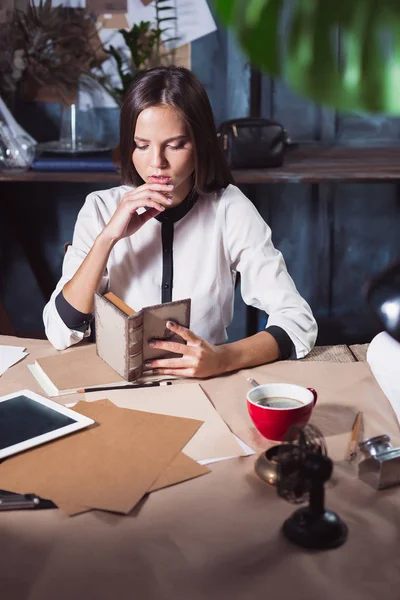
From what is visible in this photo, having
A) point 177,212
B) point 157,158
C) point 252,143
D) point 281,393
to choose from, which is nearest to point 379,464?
point 281,393

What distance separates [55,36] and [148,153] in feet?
4.71

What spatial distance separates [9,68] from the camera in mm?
2844

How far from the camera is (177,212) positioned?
1.82 metres

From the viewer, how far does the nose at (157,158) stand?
5.30 feet

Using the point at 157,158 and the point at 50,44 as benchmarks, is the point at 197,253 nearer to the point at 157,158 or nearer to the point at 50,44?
the point at 157,158

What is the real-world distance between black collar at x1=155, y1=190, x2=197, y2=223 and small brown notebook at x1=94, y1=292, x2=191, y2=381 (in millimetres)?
484

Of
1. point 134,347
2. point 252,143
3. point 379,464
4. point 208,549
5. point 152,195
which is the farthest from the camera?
point 252,143

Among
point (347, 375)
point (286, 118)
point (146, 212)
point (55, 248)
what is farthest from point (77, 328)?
point (286, 118)

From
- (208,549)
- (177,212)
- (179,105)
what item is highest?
(179,105)

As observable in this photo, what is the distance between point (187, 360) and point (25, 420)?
32 cm

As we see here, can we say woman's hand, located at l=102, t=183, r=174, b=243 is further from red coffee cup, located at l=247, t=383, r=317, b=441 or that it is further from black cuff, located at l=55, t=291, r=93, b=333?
red coffee cup, located at l=247, t=383, r=317, b=441

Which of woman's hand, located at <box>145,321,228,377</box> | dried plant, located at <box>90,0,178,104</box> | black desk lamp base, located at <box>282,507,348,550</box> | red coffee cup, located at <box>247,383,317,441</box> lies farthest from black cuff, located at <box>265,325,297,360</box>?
→ dried plant, located at <box>90,0,178,104</box>

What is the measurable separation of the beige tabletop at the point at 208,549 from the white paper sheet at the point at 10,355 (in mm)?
512

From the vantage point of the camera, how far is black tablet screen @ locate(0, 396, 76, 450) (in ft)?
3.63
